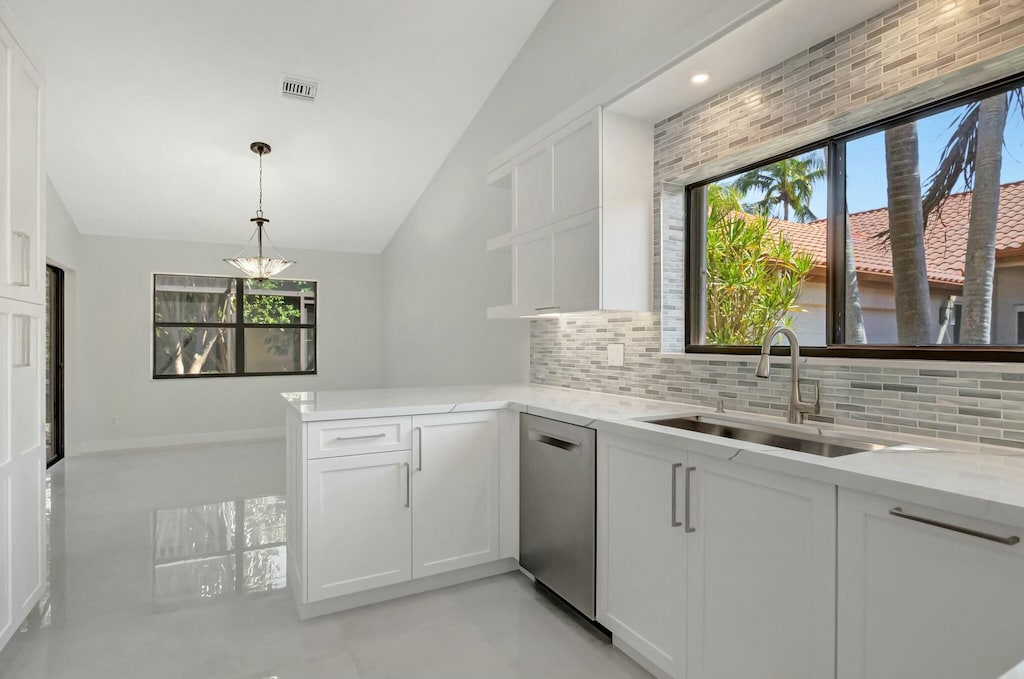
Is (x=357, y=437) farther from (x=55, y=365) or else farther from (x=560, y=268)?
(x=55, y=365)

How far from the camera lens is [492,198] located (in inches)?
167

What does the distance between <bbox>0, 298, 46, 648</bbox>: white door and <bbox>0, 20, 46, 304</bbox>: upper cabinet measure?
0.38 feet

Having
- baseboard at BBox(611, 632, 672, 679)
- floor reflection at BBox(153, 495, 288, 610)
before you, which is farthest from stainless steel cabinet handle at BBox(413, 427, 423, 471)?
baseboard at BBox(611, 632, 672, 679)

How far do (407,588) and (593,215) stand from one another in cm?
198

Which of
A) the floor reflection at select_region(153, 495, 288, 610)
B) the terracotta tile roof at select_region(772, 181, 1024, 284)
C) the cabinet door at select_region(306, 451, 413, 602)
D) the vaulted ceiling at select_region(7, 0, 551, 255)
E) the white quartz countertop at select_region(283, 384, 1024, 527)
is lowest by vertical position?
the floor reflection at select_region(153, 495, 288, 610)

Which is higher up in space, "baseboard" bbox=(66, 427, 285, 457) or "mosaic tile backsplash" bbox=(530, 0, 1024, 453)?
"mosaic tile backsplash" bbox=(530, 0, 1024, 453)

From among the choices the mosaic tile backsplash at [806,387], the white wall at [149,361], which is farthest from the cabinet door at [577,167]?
the white wall at [149,361]

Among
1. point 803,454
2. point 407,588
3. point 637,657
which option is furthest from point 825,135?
point 407,588

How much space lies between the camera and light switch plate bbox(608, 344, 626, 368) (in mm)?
2996

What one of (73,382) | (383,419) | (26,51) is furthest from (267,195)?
(383,419)

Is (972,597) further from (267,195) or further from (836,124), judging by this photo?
(267,195)

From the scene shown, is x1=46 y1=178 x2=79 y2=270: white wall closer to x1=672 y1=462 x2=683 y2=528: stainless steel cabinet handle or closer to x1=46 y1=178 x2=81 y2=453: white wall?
x1=46 y1=178 x2=81 y2=453: white wall

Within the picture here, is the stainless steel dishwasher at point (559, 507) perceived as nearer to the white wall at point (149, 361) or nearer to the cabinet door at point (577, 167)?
the cabinet door at point (577, 167)

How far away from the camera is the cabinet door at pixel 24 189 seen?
2.12m
